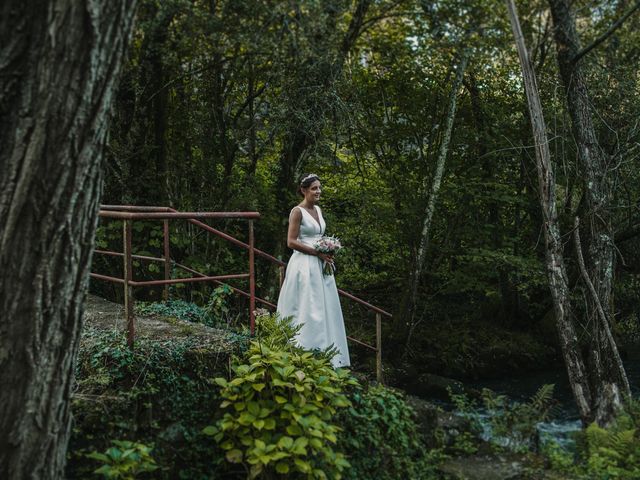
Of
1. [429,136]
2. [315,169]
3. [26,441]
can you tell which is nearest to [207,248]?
[315,169]

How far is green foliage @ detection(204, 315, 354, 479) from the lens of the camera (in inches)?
159

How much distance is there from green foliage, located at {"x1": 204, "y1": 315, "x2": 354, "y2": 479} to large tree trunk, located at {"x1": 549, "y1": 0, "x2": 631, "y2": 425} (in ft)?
16.2

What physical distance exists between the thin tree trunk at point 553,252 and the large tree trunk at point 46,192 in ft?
20.6

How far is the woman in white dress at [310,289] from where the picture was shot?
20.6 ft

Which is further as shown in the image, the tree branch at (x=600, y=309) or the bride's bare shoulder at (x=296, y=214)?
the tree branch at (x=600, y=309)

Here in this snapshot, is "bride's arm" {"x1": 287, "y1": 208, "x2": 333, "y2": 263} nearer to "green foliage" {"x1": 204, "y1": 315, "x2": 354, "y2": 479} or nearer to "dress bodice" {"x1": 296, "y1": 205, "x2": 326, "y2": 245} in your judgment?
"dress bodice" {"x1": 296, "y1": 205, "x2": 326, "y2": 245}

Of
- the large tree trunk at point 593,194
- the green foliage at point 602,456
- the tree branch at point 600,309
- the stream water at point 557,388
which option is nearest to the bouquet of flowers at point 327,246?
the green foliage at point 602,456

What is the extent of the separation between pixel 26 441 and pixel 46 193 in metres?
1.06

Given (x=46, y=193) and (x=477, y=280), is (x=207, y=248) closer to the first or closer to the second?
(x=477, y=280)

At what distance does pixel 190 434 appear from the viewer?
4543 millimetres

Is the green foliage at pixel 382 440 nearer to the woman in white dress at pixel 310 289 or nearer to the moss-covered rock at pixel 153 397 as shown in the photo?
the woman in white dress at pixel 310 289

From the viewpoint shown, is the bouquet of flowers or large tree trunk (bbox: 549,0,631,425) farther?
large tree trunk (bbox: 549,0,631,425)

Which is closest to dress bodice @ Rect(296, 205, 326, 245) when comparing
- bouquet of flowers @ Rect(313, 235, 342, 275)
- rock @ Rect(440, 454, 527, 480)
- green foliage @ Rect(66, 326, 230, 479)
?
bouquet of flowers @ Rect(313, 235, 342, 275)

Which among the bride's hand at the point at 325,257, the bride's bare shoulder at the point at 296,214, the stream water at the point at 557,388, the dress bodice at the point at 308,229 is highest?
the bride's bare shoulder at the point at 296,214
